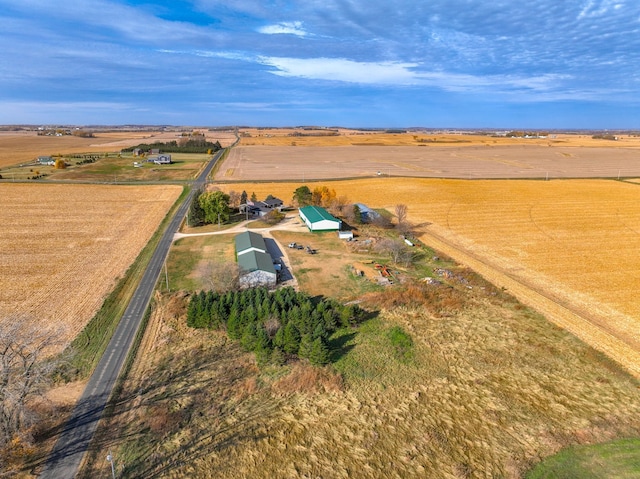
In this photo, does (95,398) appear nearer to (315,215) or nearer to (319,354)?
(319,354)

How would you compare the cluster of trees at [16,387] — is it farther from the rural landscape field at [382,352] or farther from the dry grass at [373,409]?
the dry grass at [373,409]

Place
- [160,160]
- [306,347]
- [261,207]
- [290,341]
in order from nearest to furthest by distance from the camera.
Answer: [306,347] < [290,341] < [261,207] < [160,160]

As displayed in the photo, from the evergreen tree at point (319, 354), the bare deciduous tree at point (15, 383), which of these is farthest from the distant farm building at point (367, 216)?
the bare deciduous tree at point (15, 383)

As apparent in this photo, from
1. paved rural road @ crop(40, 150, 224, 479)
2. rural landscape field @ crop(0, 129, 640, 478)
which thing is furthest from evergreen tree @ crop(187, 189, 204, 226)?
paved rural road @ crop(40, 150, 224, 479)

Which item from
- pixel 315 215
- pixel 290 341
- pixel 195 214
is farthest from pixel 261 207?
pixel 290 341

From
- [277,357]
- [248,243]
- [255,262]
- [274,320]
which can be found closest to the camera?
[277,357]

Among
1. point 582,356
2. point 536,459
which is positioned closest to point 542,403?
point 536,459

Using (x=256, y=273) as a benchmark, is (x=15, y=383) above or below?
above
